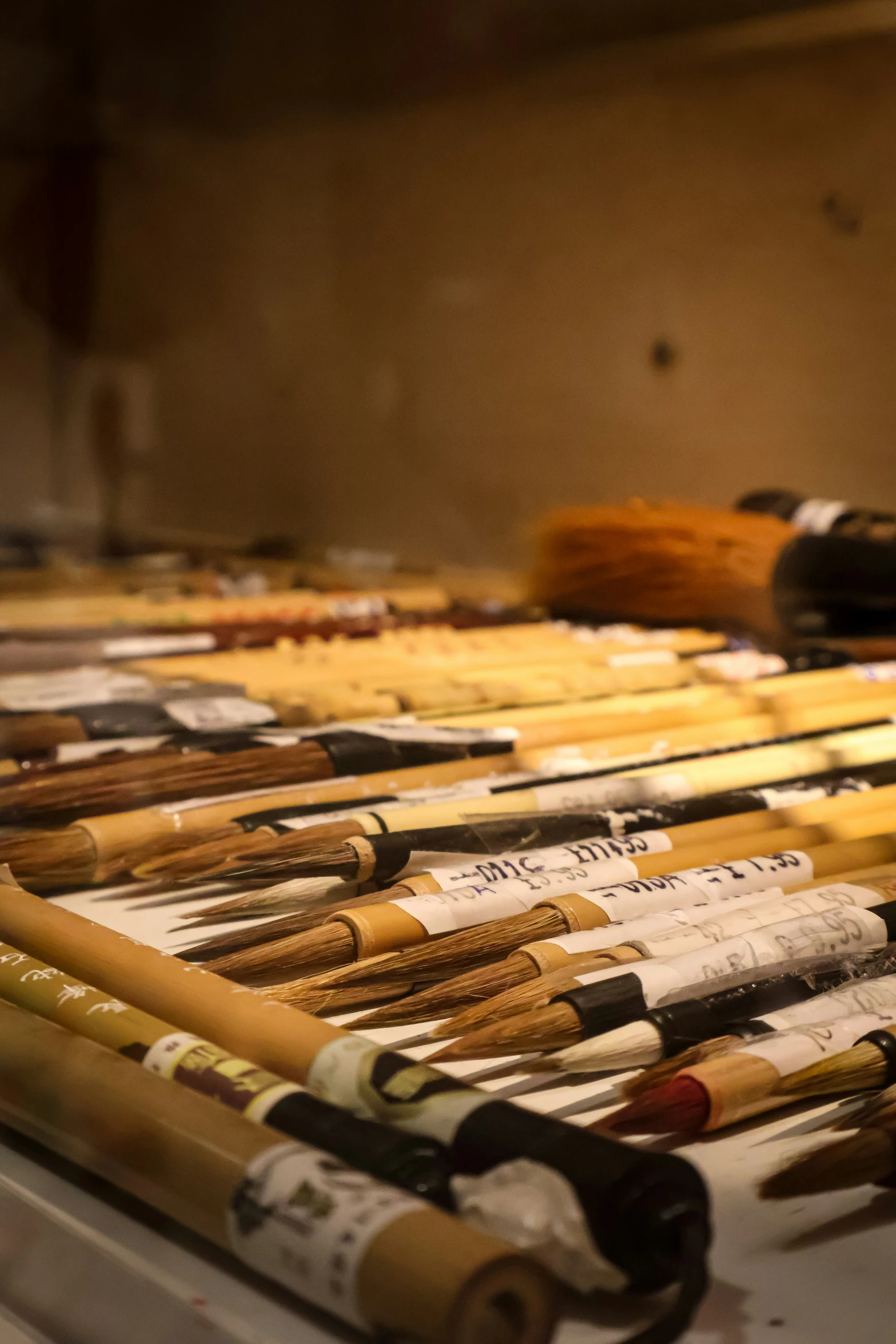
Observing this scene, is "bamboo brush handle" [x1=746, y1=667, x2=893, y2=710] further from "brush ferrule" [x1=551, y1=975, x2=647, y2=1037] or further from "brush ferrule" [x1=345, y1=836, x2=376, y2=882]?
"brush ferrule" [x1=551, y1=975, x2=647, y2=1037]

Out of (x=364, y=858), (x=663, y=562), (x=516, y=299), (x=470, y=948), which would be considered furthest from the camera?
(x=516, y=299)

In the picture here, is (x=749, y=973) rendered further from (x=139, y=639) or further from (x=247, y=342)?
(x=247, y=342)

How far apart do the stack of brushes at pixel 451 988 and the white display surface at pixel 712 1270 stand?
1cm

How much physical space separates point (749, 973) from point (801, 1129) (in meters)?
0.08

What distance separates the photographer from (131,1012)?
491 millimetres

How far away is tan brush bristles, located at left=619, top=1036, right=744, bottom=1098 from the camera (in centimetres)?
46

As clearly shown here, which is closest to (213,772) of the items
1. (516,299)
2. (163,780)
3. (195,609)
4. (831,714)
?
(163,780)

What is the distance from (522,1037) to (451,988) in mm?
60

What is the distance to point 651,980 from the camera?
520 millimetres

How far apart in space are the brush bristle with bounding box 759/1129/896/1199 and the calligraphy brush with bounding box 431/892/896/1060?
92 mm

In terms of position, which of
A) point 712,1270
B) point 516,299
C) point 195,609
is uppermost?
point 516,299

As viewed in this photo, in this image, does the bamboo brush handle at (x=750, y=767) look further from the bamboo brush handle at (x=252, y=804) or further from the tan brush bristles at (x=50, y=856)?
the tan brush bristles at (x=50, y=856)

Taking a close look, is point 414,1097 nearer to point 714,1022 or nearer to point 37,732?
point 714,1022

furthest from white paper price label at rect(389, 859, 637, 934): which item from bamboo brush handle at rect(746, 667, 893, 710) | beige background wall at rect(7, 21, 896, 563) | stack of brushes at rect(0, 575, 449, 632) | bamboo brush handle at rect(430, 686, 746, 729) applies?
beige background wall at rect(7, 21, 896, 563)
